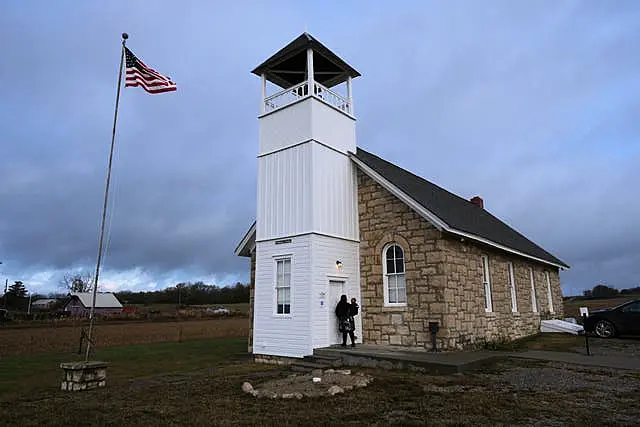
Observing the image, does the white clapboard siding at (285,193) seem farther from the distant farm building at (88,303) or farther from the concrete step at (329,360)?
the distant farm building at (88,303)

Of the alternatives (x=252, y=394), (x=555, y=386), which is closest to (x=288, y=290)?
(x=252, y=394)

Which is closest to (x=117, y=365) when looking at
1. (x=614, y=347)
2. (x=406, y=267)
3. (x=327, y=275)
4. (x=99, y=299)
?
(x=327, y=275)

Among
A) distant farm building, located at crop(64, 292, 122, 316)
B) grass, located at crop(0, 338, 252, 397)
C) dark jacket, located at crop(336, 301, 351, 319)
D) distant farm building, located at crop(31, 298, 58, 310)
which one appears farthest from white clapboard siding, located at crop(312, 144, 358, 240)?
distant farm building, located at crop(31, 298, 58, 310)

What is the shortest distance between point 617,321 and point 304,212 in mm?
13172

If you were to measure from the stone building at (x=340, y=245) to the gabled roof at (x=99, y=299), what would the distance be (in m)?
64.6

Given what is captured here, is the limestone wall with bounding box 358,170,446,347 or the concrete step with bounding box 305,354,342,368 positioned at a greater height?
the limestone wall with bounding box 358,170,446,347

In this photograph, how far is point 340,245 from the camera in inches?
574

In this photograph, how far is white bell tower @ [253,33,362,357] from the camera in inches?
534

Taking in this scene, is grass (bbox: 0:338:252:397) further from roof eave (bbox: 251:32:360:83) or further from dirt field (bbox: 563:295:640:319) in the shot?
dirt field (bbox: 563:295:640:319)

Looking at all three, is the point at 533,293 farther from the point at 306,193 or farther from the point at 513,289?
the point at 306,193

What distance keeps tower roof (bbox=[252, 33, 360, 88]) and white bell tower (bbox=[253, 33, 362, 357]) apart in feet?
0.13

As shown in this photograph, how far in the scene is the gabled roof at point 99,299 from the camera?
71.1 metres

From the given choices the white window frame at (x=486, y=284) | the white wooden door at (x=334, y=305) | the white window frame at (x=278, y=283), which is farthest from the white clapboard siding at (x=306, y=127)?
the white window frame at (x=486, y=284)

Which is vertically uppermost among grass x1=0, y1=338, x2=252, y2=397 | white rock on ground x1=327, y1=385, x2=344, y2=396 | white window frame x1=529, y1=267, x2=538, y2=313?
white window frame x1=529, y1=267, x2=538, y2=313
